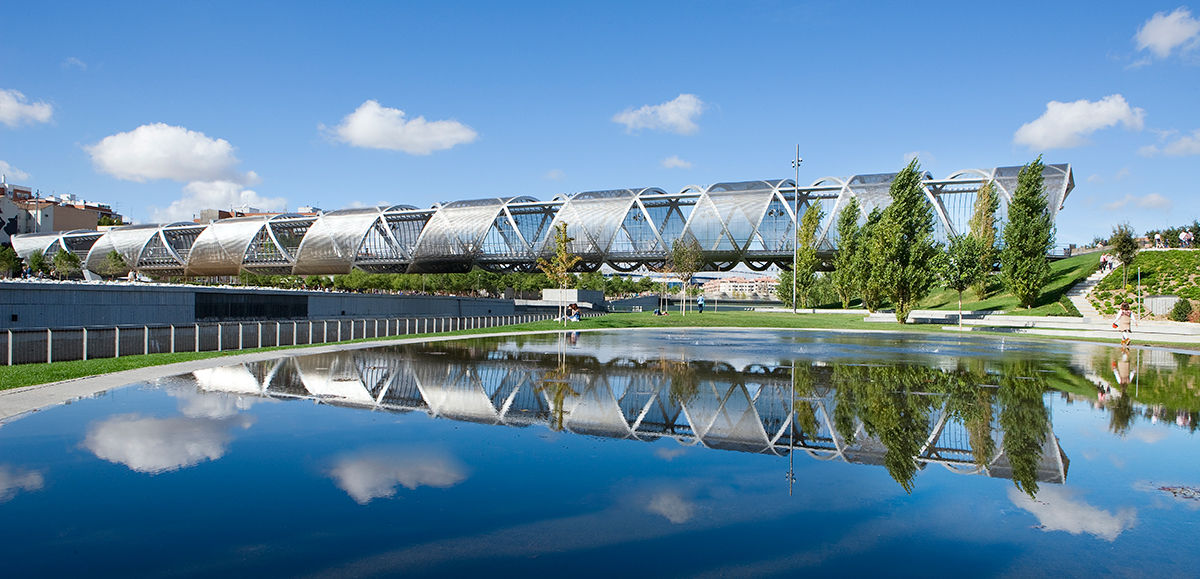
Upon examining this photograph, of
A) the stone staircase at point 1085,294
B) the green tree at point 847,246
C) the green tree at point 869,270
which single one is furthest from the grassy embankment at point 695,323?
the green tree at point 847,246

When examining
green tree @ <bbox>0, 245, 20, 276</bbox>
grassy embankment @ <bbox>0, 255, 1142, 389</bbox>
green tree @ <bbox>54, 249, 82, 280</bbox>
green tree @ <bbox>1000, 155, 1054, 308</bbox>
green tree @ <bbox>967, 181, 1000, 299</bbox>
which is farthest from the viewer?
green tree @ <bbox>54, 249, 82, 280</bbox>

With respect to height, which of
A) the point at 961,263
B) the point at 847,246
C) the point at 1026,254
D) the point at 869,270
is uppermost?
the point at 847,246

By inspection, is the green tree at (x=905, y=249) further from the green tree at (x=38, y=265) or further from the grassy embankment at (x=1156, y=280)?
the green tree at (x=38, y=265)

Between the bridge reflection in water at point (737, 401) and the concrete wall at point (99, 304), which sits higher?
the concrete wall at point (99, 304)

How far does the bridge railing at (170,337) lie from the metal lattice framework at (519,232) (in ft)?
134

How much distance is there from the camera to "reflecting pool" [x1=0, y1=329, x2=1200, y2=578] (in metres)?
4.13

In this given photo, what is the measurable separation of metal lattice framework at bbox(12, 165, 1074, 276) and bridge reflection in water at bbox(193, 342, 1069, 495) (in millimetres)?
48806

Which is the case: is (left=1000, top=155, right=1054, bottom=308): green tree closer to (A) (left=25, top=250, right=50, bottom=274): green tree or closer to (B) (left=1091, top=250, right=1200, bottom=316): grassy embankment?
(B) (left=1091, top=250, right=1200, bottom=316): grassy embankment

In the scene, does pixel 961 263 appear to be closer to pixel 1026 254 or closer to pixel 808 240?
pixel 1026 254

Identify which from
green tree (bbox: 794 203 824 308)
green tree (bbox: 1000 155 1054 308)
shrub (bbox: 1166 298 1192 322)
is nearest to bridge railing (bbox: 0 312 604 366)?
green tree (bbox: 1000 155 1054 308)

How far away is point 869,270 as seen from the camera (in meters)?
A: 44.0

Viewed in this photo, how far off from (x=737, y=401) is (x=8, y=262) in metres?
87.2

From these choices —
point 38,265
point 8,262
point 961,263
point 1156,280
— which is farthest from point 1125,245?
point 38,265

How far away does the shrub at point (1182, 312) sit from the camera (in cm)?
→ 3541
